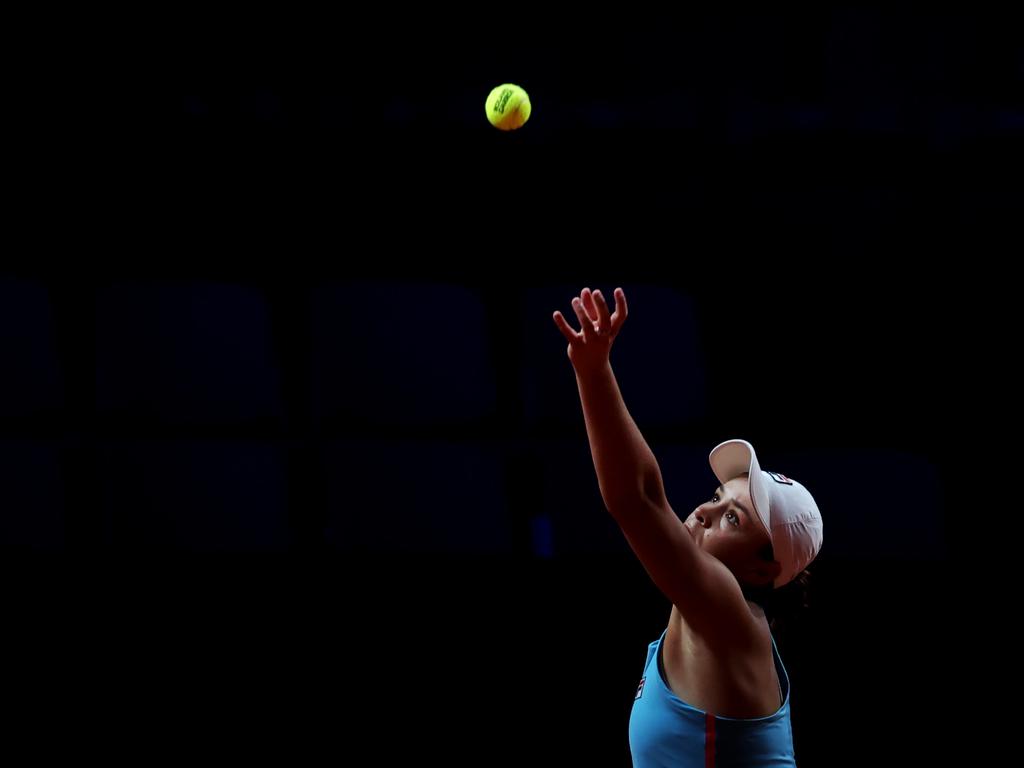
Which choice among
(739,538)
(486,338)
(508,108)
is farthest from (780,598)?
(486,338)

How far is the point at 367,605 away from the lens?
115 centimetres

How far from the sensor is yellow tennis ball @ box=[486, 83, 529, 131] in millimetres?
1289

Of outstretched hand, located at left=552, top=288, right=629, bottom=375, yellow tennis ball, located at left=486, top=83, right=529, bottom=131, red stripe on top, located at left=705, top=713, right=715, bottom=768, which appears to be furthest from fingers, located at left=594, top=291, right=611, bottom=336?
yellow tennis ball, located at left=486, top=83, right=529, bottom=131

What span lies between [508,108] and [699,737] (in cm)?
85

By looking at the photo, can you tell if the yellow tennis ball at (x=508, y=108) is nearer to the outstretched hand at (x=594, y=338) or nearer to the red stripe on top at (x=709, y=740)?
the outstretched hand at (x=594, y=338)

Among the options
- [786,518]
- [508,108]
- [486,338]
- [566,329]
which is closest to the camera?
[566,329]

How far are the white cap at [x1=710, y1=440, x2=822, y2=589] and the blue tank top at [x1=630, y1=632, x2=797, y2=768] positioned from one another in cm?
10

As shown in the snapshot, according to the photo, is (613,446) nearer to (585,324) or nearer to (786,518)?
(585,324)

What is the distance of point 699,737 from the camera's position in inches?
26.9

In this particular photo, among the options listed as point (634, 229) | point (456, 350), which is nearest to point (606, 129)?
point (634, 229)

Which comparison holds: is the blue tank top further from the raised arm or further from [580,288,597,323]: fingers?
[580,288,597,323]: fingers

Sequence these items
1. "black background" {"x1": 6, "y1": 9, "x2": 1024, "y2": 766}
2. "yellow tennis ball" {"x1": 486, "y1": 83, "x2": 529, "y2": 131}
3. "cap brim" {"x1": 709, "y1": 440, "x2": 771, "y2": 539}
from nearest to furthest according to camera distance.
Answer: "cap brim" {"x1": 709, "y1": 440, "x2": 771, "y2": 539} → "black background" {"x1": 6, "y1": 9, "x2": 1024, "y2": 766} → "yellow tennis ball" {"x1": 486, "y1": 83, "x2": 529, "y2": 131}

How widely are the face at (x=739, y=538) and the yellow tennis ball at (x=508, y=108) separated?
666mm

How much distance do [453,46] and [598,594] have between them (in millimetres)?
1075
